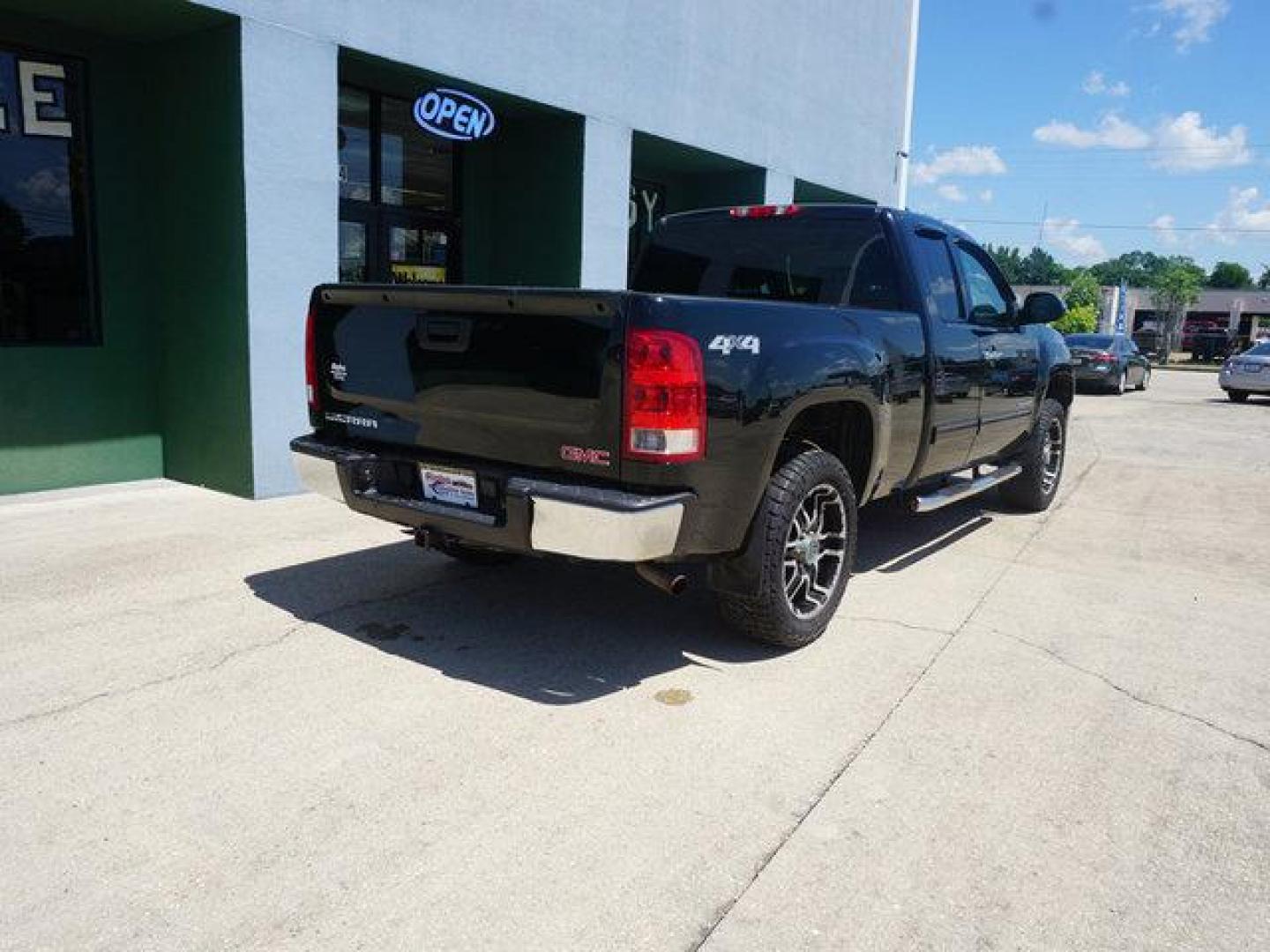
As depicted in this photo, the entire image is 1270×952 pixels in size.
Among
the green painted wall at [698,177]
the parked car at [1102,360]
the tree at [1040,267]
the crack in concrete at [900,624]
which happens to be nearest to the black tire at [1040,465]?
the crack in concrete at [900,624]

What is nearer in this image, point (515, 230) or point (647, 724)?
point (647, 724)

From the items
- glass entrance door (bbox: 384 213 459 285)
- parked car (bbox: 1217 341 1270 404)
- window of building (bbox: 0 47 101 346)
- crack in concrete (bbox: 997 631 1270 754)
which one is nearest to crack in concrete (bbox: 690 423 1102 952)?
crack in concrete (bbox: 997 631 1270 754)

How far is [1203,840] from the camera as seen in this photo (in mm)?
2988

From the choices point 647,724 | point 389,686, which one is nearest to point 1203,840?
point 647,724

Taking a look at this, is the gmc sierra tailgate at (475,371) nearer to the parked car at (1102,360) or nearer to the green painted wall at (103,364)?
the green painted wall at (103,364)

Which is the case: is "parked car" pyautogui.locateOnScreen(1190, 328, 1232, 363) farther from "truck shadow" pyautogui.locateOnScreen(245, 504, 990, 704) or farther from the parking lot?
"truck shadow" pyautogui.locateOnScreen(245, 504, 990, 704)

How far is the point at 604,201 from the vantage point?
33.6 feet

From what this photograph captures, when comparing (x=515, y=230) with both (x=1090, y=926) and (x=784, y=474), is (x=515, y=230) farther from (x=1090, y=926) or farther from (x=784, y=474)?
(x=1090, y=926)

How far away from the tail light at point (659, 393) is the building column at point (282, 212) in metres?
4.53

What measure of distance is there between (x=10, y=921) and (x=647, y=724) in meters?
2.03

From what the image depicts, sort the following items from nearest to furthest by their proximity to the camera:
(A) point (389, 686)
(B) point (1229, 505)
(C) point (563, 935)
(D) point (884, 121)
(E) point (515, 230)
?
(C) point (563, 935), (A) point (389, 686), (B) point (1229, 505), (E) point (515, 230), (D) point (884, 121)

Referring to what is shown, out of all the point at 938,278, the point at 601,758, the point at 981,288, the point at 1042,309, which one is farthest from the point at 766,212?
the point at 601,758

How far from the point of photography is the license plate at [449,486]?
3.98 m

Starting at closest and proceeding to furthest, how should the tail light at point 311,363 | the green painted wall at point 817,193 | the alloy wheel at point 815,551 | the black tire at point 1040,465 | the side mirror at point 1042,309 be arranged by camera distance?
the alloy wheel at point 815,551 < the tail light at point 311,363 < the side mirror at point 1042,309 < the black tire at point 1040,465 < the green painted wall at point 817,193
